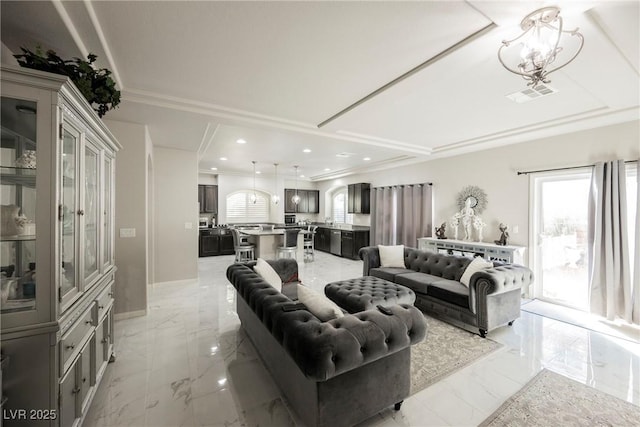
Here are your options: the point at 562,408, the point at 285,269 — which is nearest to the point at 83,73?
the point at 285,269

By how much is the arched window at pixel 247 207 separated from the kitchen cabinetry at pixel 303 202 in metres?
0.74

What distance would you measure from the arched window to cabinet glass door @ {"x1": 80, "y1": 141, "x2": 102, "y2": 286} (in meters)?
6.92

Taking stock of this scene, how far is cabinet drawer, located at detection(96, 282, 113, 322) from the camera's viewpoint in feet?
6.46

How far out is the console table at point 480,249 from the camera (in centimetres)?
424

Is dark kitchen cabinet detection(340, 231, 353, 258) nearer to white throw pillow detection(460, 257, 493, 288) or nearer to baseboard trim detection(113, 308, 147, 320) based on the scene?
white throw pillow detection(460, 257, 493, 288)

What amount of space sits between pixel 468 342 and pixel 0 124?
4.09 meters

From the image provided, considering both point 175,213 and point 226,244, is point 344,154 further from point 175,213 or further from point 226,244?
point 226,244

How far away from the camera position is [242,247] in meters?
6.52

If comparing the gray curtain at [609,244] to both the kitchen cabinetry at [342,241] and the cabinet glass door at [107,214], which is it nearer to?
the kitchen cabinetry at [342,241]

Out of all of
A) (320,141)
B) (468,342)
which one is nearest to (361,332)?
(468,342)

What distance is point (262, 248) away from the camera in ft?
21.7

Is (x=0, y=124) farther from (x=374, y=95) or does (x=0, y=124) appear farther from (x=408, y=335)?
(x=374, y=95)

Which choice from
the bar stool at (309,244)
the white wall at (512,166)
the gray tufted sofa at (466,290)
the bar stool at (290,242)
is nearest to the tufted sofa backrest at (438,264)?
the gray tufted sofa at (466,290)

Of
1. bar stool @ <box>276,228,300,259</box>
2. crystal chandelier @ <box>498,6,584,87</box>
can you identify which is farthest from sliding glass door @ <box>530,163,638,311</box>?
bar stool @ <box>276,228,300,259</box>
